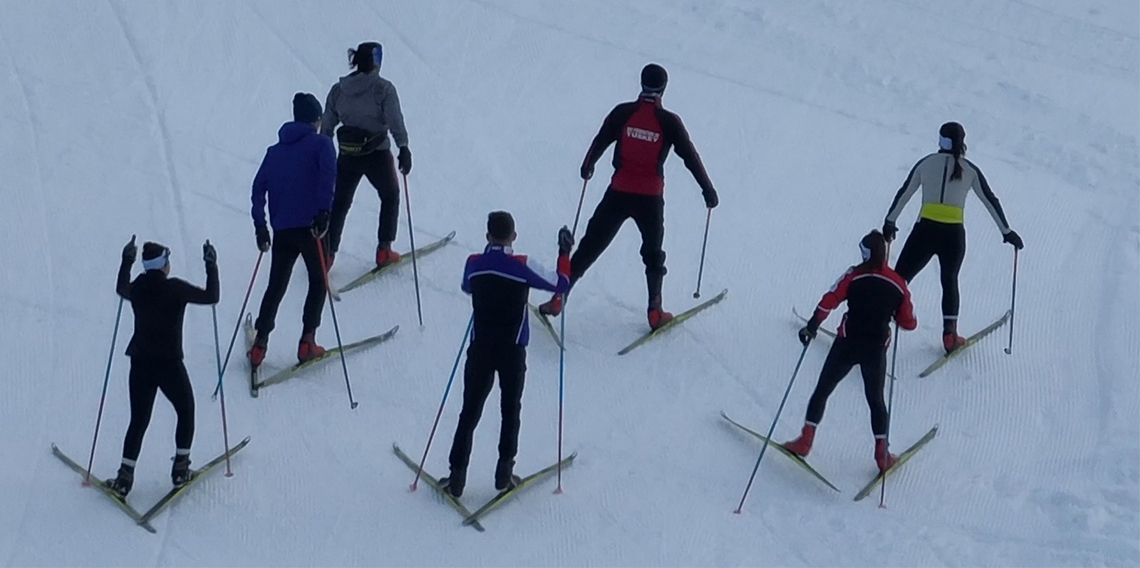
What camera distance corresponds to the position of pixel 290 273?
8.76 meters

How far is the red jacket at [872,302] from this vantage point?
790 centimetres

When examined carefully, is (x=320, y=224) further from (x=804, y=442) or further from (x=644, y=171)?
(x=804, y=442)

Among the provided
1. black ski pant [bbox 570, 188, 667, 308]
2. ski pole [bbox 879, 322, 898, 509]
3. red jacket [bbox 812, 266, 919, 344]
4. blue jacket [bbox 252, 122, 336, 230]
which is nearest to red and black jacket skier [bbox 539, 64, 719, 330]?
black ski pant [bbox 570, 188, 667, 308]

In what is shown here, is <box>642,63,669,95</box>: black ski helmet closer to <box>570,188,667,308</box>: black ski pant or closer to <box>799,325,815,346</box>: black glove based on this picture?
<box>570,188,667,308</box>: black ski pant

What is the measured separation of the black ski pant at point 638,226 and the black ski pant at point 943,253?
1436mm

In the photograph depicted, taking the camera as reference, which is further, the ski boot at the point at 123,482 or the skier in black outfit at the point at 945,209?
the skier in black outfit at the point at 945,209

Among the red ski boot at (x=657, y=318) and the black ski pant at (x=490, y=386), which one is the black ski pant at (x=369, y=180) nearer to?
the red ski boot at (x=657, y=318)

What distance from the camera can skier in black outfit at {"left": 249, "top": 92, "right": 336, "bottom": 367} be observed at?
8570 mm

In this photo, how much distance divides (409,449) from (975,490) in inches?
120

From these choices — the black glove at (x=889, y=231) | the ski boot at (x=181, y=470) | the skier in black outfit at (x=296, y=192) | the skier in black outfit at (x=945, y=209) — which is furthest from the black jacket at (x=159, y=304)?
the skier in black outfit at (x=945, y=209)

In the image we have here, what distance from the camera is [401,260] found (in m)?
10.1

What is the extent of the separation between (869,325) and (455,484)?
2257mm

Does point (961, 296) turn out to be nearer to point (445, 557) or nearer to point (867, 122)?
point (867, 122)

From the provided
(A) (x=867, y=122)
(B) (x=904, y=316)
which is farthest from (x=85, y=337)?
(A) (x=867, y=122)
